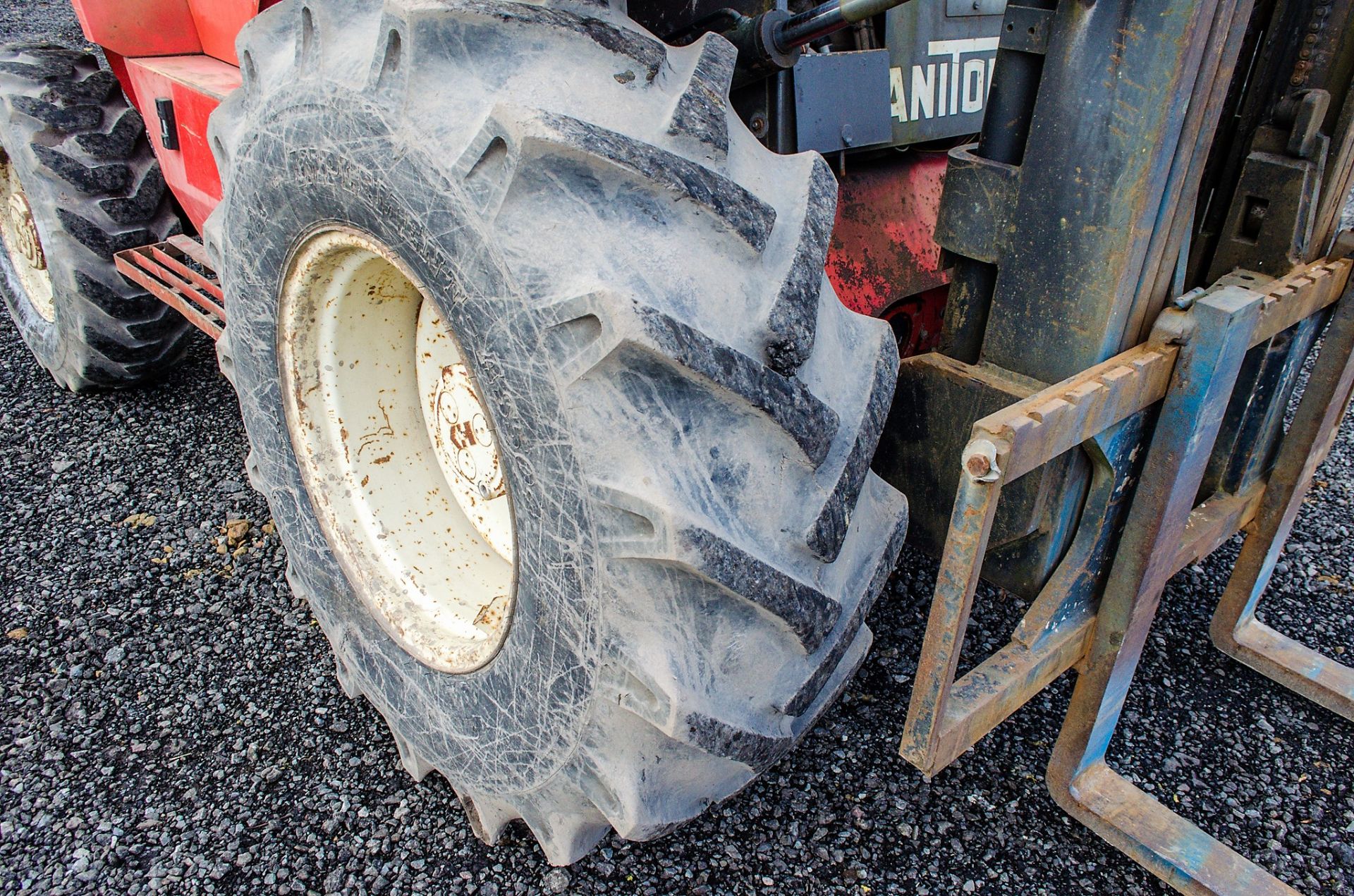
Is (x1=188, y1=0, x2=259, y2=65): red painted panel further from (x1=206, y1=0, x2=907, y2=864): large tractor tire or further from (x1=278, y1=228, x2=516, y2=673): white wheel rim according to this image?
(x1=278, y1=228, x2=516, y2=673): white wheel rim

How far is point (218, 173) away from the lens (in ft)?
7.88

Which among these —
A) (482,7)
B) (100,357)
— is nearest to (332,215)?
(482,7)

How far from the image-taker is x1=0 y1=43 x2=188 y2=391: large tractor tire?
9.54ft

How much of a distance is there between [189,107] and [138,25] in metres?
0.37

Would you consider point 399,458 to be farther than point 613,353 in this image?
Yes

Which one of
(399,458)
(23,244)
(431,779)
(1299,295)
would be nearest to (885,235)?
(1299,295)

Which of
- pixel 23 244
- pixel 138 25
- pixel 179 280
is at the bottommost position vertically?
pixel 23 244

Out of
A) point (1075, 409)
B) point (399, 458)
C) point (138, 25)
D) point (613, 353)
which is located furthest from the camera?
point (138, 25)

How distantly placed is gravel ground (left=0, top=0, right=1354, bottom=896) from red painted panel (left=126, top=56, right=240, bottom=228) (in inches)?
36.6

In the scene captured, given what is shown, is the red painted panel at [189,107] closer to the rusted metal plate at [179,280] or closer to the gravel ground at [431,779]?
the rusted metal plate at [179,280]

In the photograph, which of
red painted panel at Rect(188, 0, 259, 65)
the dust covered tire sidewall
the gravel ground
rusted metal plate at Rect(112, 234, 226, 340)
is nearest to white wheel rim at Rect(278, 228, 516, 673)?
the dust covered tire sidewall

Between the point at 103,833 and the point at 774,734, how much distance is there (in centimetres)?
137

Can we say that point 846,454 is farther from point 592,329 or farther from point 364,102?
point 364,102

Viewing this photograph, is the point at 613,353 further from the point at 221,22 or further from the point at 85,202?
the point at 85,202
